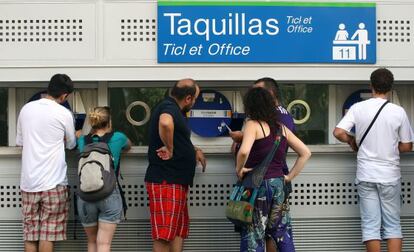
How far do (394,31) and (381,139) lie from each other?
4.20ft

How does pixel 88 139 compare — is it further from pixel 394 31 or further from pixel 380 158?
pixel 394 31

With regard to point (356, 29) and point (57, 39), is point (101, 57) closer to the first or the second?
point (57, 39)

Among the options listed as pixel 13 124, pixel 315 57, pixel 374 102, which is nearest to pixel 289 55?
pixel 315 57

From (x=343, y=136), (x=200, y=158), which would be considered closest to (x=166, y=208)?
(x=200, y=158)

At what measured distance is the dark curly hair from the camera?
6.01 metres

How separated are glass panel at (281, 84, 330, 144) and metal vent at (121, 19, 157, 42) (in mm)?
1397

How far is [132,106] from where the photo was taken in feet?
25.1

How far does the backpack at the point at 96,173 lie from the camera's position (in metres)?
6.38

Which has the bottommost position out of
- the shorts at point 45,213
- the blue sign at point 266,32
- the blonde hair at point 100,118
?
the shorts at point 45,213

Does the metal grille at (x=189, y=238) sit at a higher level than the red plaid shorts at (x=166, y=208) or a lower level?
lower

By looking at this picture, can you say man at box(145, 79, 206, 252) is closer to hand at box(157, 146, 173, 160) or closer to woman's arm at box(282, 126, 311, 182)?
hand at box(157, 146, 173, 160)

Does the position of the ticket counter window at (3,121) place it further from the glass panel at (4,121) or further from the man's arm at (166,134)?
the man's arm at (166,134)

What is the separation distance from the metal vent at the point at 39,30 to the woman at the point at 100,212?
1065mm

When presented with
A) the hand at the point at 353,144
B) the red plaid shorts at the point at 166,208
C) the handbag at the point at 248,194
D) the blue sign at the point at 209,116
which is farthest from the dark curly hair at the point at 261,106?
the blue sign at the point at 209,116
